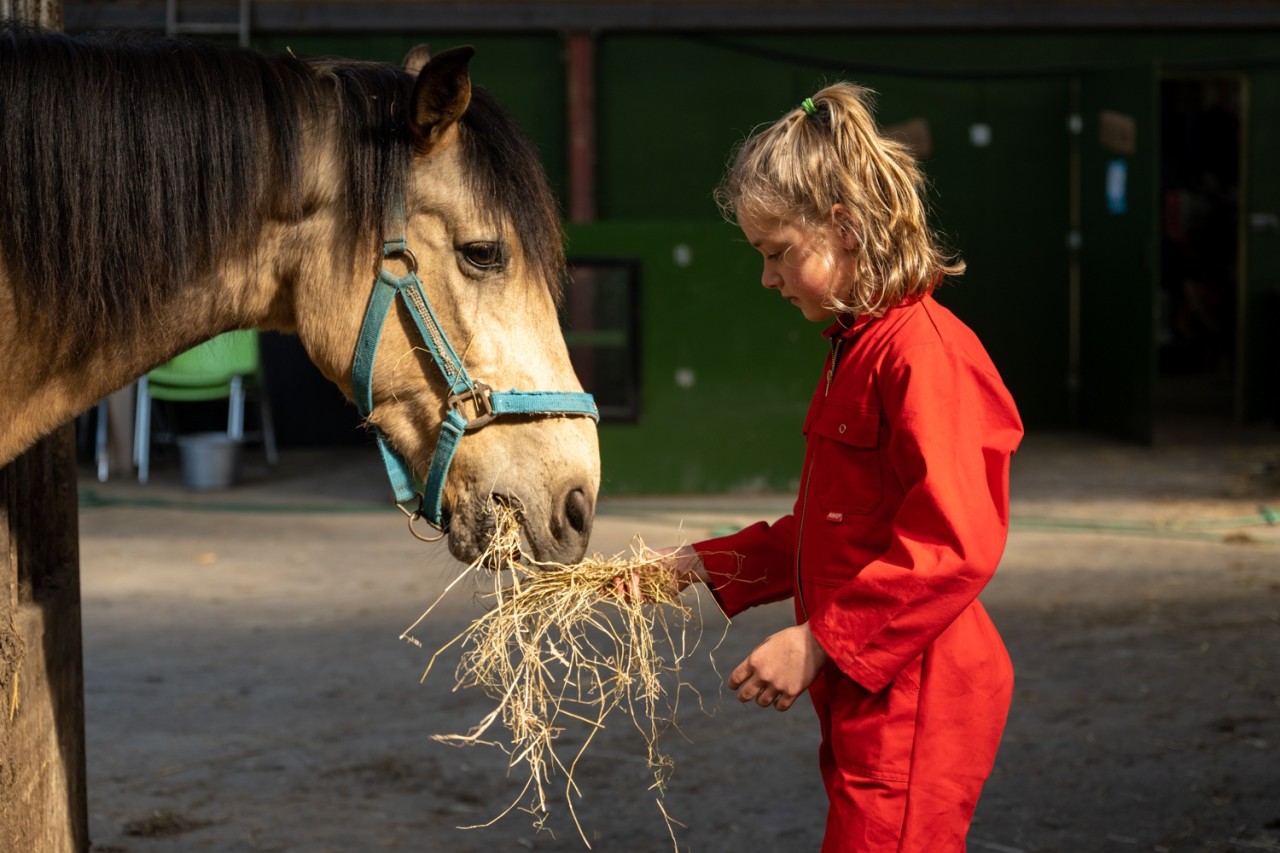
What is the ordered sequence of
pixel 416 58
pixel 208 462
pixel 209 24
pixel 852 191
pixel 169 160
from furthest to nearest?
1. pixel 209 24
2. pixel 208 462
3. pixel 416 58
4. pixel 169 160
5. pixel 852 191

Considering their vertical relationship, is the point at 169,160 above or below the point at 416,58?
below

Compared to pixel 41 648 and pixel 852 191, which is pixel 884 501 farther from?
pixel 41 648

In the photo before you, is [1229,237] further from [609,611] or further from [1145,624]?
[609,611]

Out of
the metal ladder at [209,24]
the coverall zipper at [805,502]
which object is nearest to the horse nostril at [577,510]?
the coverall zipper at [805,502]

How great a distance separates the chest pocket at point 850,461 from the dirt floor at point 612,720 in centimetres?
46

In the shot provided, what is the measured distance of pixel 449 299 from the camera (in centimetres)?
198

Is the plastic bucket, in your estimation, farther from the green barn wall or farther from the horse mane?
the horse mane

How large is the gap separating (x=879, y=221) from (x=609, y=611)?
2665mm

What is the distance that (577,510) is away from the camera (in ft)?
6.40

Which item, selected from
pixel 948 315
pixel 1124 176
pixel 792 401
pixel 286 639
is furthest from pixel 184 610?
pixel 1124 176

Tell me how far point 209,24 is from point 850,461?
7263mm

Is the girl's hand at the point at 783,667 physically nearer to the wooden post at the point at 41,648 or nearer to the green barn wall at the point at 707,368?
the wooden post at the point at 41,648

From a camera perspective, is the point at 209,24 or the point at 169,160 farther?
the point at 209,24

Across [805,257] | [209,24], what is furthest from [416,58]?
[209,24]
